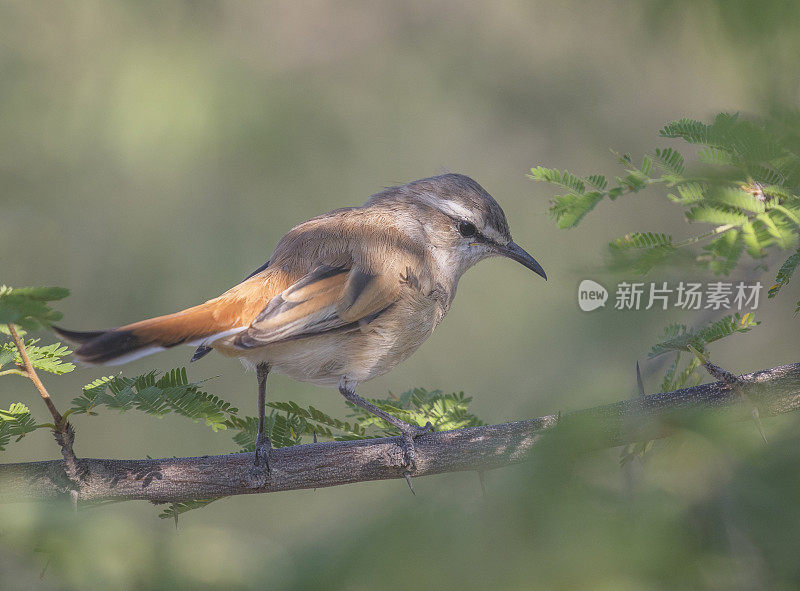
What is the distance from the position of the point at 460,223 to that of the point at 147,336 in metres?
2.01

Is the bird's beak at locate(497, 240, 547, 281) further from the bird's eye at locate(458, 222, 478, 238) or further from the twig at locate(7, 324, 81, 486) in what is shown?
the twig at locate(7, 324, 81, 486)

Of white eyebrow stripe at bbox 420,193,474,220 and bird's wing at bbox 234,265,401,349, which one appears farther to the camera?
white eyebrow stripe at bbox 420,193,474,220

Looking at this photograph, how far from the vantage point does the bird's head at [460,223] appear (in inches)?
167

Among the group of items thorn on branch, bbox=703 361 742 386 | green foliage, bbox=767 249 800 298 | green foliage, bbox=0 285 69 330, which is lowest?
green foliage, bbox=0 285 69 330

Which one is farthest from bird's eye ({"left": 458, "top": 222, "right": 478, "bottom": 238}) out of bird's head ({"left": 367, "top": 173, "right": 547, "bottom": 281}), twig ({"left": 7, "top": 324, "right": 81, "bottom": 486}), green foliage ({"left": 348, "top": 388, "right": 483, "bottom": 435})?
twig ({"left": 7, "top": 324, "right": 81, "bottom": 486})

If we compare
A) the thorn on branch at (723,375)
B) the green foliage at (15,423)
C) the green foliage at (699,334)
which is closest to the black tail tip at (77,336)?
the green foliage at (15,423)

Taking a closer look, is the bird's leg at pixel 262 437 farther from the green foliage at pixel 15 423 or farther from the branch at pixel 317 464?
the green foliage at pixel 15 423

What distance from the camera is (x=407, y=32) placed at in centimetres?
838

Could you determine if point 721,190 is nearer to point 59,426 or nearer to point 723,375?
point 723,375

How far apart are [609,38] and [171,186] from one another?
4.49m

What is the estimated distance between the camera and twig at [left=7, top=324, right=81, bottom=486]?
7.67 ft

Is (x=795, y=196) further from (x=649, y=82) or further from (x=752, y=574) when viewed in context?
(x=649, y=82)

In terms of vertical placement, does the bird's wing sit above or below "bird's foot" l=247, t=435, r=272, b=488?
above

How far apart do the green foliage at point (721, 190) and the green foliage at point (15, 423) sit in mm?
1908
